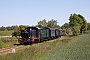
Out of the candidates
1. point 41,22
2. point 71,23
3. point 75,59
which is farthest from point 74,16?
point 75,59

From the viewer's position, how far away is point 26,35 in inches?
1483

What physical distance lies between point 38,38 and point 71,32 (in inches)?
2617

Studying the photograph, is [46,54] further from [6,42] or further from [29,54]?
[6,42]

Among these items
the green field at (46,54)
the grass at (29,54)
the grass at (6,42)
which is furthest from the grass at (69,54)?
the grass at (6,42)

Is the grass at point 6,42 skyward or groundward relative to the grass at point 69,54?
skyward

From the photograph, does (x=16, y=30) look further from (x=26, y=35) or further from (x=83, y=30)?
(x=83, y=30)

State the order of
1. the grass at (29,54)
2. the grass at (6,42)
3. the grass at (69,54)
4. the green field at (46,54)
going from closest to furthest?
the grass at (29,54) < the green field at (46,54) < the grass at (69,54) < the grass at (6,42)

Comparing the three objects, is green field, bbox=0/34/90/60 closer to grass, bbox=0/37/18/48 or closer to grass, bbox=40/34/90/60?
grass, bbox=40/34/90/60

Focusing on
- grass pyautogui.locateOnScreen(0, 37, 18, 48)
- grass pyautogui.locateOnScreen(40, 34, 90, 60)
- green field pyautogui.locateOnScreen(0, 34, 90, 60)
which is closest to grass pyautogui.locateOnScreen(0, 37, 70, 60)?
green field pyautogui.locateOnScreen(0, 34, 90, 60)

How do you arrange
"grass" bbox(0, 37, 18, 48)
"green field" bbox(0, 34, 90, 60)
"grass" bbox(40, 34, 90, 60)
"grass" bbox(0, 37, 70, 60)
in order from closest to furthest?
"grass" bbox(0, 37, 70, 60) < "green field" bbox(0, 34, 90, 60) < "grass" bbox(40, 34, 90, 60) < "grass" bbox(0, 37, 18, 48)

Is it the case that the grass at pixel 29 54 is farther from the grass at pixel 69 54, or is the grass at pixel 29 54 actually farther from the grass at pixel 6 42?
the grass at pixel 6 42

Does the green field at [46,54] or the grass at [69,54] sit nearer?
the green field at [46,54]

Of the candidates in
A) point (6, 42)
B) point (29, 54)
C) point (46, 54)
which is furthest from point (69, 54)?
point (6, 42)

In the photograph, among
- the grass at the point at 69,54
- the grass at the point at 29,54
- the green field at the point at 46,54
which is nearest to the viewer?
the grass at the point at 29,54
